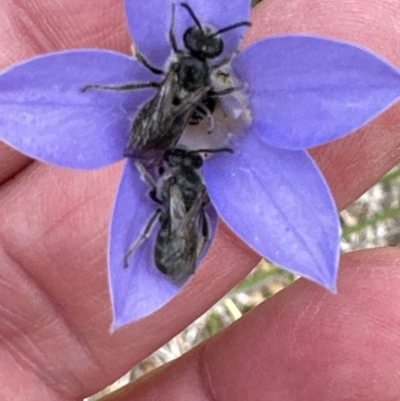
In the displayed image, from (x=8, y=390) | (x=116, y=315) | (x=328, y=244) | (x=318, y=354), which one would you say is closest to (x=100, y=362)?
(x=8, y=390)

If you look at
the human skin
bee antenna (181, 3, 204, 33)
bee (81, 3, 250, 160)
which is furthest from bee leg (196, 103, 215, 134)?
the human skin

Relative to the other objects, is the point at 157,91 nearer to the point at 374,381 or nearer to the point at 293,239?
the point at 293,239

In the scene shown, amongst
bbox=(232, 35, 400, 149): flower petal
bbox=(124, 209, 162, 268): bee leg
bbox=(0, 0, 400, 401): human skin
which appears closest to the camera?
bbox=(232, 35, 400, 149): flower petal

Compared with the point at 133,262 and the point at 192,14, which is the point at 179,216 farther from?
the point at 192,14

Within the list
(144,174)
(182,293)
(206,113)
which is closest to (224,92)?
(206,113)

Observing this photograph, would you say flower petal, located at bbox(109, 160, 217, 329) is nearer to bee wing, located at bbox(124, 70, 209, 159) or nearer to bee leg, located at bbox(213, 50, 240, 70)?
bee wing, located at bbox(124, 70, 209, 159)

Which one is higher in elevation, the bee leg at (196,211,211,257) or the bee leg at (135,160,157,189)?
the bee leg at (135,160,157,189)

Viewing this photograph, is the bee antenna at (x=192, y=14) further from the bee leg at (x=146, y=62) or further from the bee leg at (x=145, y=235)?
the bee leg at (x=145, y=235)
